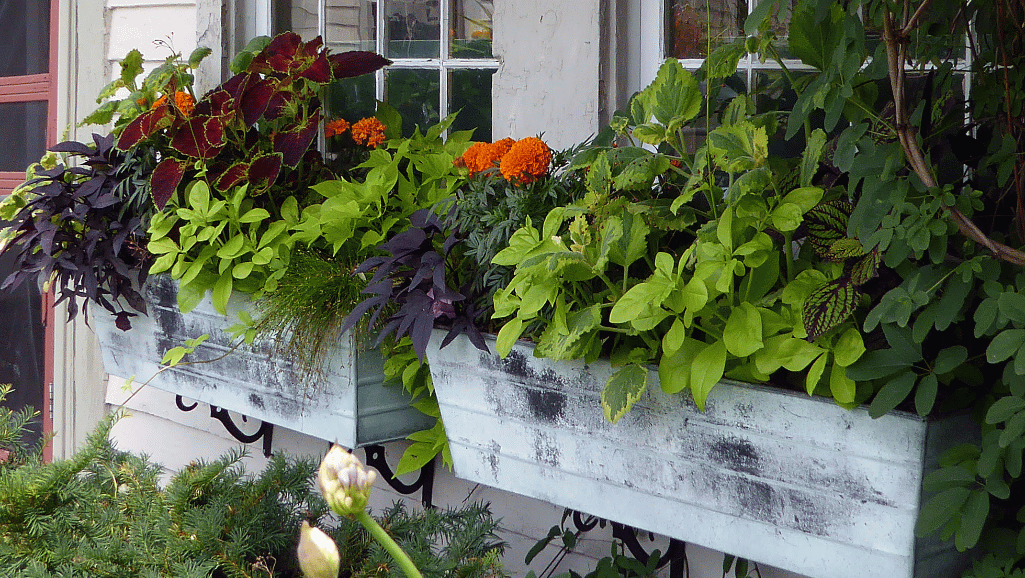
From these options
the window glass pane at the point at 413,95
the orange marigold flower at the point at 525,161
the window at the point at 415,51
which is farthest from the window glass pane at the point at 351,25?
the orange marigold flower at the point at 525,161

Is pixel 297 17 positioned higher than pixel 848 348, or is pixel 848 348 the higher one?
pixel 297 17

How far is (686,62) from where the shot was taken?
4.85ft

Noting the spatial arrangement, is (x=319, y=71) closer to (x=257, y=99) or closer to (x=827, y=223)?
(x=257, y=99)

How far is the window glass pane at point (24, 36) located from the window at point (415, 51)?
1088 mm

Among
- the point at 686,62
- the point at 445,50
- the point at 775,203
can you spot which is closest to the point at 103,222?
the point at 445,50

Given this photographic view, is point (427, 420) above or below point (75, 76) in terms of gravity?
below

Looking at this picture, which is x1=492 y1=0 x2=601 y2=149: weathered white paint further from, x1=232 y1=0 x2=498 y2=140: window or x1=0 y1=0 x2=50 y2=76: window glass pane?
x1=0 y1=0 x2=50 y2=76: window glass pane

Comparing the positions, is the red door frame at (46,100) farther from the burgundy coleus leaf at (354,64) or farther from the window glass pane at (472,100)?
the window glass pane at (472,100)

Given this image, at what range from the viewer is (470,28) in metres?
1.74

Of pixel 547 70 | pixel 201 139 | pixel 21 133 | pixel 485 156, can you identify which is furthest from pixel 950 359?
pixel 21 133

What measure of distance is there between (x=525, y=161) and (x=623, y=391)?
42 centimetres

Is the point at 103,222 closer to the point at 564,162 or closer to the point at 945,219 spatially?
the point at 564,162

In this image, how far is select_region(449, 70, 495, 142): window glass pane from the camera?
Answer: 1738 millimetres

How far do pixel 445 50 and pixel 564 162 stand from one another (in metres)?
0.51
